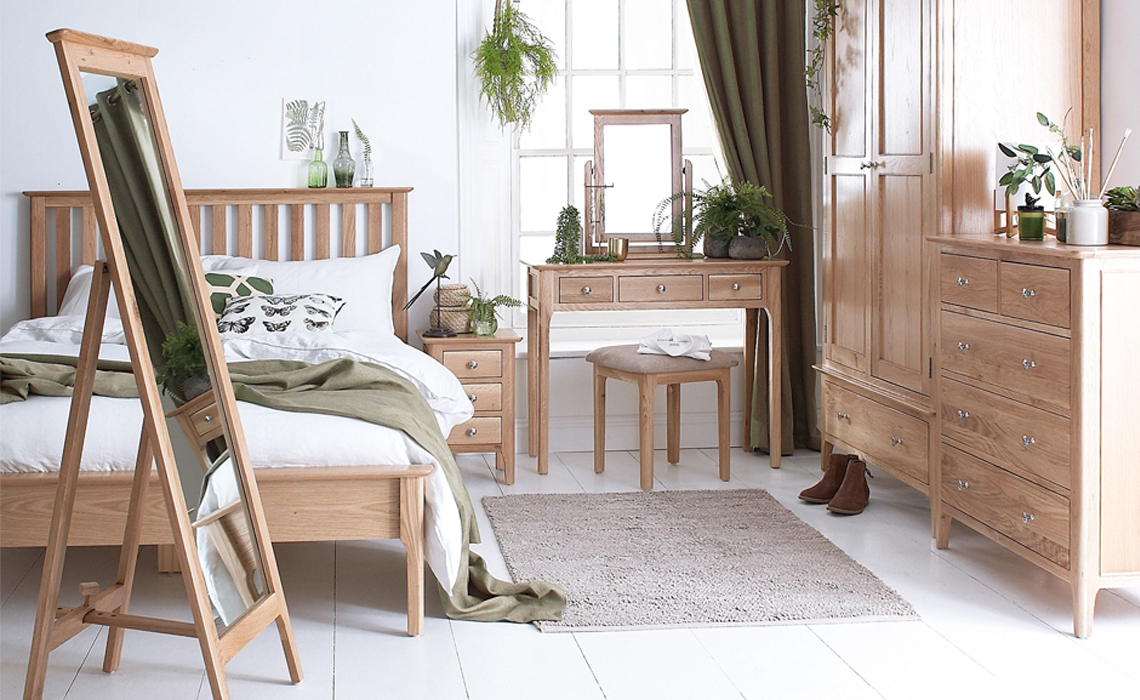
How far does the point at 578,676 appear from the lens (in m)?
2.54

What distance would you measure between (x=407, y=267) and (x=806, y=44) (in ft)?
6.45

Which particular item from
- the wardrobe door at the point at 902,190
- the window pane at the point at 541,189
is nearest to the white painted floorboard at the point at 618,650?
the wardrobe door at the point at 902,190

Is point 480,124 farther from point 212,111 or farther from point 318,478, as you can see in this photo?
point 318,478

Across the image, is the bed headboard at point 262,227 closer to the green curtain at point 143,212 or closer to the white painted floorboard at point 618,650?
the white painted floorboard at point 618,650

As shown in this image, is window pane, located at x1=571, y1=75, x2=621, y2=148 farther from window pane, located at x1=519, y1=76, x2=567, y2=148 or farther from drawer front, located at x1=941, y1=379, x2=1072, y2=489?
drawer front, located at x1=941, y1=379, x2=1072, y2=489

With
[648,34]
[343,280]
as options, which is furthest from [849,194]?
[343,280]

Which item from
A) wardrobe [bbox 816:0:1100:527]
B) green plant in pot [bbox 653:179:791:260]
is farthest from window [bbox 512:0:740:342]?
wardrobe [bbox 816:0:1100:527]

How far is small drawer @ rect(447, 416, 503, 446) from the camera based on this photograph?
171 inches

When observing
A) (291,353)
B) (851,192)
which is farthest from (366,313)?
(851,192)

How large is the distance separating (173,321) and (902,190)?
2.41 metres

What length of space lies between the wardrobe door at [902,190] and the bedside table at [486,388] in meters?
1.38

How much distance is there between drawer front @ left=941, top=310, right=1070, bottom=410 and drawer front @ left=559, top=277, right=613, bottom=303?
4.78 feet

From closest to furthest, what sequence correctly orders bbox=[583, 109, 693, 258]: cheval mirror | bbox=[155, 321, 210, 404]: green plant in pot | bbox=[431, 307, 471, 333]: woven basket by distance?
bbox=[155, 321, 210, 404]: green plant in pot < bbox=[431, 307, 471, 333]: woven basket < bbox=[583, 109, 693, 258]: cheval mirror

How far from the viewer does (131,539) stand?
2.48 meters
